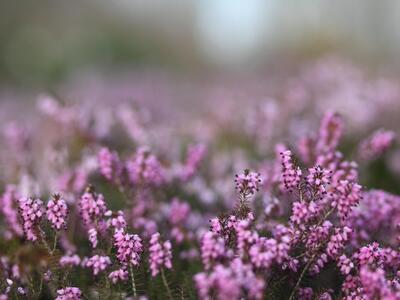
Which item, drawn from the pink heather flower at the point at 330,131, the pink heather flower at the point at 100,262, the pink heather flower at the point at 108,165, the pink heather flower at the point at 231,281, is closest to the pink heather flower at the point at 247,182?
the pink heather flower at the point at 231,281

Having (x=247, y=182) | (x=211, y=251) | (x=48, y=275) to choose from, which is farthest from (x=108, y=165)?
(x=211, y=251)

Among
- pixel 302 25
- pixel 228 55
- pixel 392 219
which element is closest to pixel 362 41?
pixel 302 25

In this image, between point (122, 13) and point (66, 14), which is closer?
point (66, 14)

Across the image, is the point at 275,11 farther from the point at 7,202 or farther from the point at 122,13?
the point at 7,202

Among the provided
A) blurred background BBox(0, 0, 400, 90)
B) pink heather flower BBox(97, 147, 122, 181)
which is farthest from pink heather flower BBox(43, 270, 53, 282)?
blurred background BBox(0, 0, 400, 90)

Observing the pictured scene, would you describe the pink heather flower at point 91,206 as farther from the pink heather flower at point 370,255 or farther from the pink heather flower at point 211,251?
the pink heather flower at point 370,255

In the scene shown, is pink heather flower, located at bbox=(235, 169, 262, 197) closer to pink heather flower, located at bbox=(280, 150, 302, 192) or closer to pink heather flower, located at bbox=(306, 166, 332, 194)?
pink heather flower, located at bbox=(280, 150, 302, 192)
